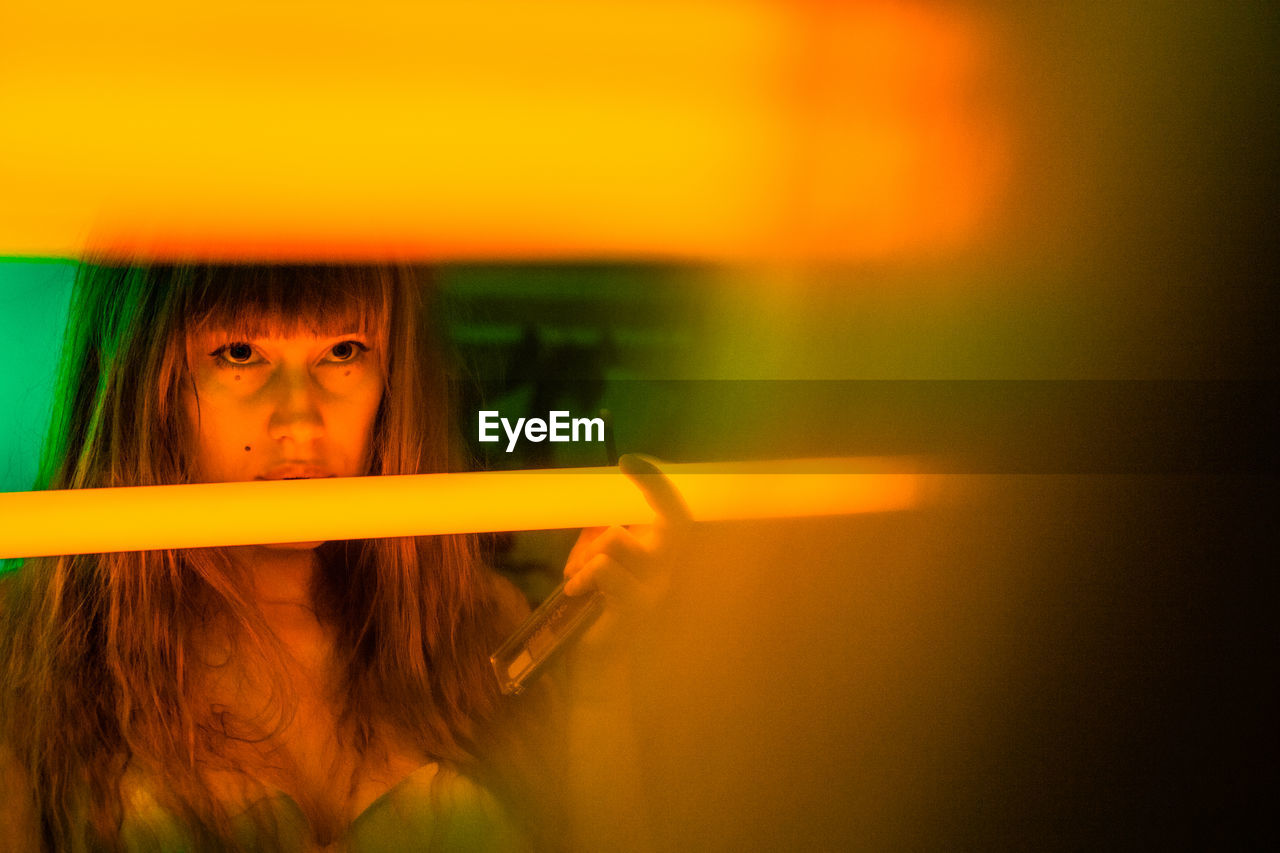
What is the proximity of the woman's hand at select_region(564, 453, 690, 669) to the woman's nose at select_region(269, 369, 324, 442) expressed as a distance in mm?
241

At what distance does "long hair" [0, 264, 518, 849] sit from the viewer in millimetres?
709

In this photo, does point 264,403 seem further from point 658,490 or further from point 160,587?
point 658,490

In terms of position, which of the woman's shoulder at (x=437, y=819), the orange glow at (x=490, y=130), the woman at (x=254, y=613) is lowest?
the woman's shoulder at (x=437, y=819)

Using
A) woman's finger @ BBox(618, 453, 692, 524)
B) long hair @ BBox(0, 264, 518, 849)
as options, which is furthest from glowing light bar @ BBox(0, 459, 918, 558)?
long hair @ BBox(0, 264, 518, 849)

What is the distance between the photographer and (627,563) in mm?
780

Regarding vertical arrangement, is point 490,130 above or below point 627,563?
above

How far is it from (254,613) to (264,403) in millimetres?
188

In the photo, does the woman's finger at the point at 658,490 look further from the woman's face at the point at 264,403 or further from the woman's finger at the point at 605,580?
the woman's face at the point at 264,403

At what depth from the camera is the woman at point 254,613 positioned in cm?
72

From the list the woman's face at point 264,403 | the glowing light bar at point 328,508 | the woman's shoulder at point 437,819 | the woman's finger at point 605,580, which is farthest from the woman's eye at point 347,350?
the woman's shoulder at point 437,819

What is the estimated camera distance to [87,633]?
738mm

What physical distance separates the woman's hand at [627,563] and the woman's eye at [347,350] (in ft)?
0.76

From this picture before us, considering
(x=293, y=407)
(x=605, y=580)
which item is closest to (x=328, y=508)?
(x=293, y=407)

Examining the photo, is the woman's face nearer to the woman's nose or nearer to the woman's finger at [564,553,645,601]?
the woman's nose
